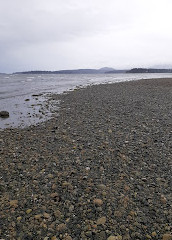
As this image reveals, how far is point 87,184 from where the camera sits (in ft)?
15.3

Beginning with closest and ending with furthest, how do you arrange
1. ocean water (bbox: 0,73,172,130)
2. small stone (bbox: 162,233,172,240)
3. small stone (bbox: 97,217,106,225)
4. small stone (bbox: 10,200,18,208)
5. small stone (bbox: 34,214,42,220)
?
small stone (bbox: 162,233,172,240), small stone (bbox: 97,217,106,225), small stone (bbox: 34,214,42,220), small stone (bbox: 10,200,18,208), ocean water (bbox: 0,73,172,130)

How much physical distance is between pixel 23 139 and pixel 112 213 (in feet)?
17.9

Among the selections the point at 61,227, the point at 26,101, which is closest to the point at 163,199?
the point at 61,227

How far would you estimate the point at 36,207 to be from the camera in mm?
3906

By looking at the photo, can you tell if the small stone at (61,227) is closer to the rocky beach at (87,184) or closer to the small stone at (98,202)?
the rocky beach at (87,184)

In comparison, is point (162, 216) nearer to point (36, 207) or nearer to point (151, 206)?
point (151, 206)

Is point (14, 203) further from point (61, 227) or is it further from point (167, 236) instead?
point (167, 236)

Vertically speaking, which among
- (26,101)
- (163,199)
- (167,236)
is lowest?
(167,236)

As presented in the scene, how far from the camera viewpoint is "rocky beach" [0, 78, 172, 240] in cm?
341

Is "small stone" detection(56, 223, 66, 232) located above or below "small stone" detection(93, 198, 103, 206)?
below

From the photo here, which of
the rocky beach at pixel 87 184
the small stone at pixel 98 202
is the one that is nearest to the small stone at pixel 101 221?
the rocky beach at pixel 87 184

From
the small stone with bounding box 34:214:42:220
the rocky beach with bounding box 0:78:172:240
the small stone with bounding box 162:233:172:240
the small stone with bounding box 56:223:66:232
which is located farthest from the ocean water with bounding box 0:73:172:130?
the small stone with bounding box 162:233:172:240

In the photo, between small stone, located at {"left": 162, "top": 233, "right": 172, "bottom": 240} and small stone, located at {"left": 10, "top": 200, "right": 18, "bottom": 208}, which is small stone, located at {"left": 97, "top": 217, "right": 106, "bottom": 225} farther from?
small stone, located at {"left": 10, "top": 200, "right": 18, "bottom": 208}

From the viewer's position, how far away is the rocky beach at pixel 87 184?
3410 mm
